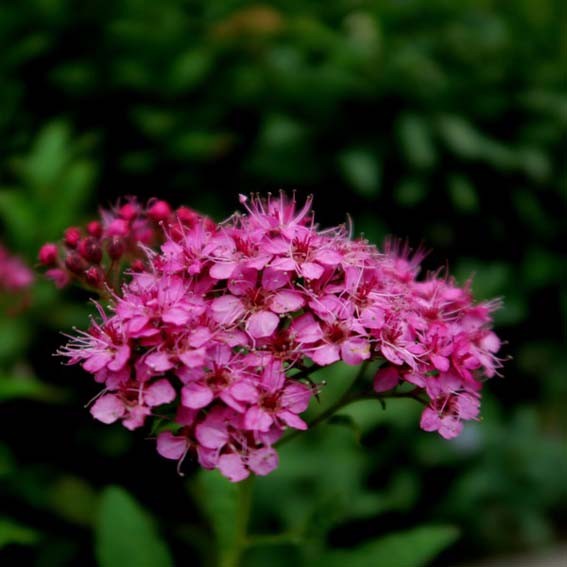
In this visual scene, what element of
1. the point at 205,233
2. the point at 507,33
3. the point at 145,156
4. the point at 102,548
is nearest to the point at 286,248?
the point at 205,233

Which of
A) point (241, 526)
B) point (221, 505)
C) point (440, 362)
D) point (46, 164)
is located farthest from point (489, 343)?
point (46, 164)

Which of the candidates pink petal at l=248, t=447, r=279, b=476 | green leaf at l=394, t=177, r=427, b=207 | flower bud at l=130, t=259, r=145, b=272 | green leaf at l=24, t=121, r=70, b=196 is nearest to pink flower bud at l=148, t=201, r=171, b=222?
flower bud at l=130, t=259, r=145, b=272

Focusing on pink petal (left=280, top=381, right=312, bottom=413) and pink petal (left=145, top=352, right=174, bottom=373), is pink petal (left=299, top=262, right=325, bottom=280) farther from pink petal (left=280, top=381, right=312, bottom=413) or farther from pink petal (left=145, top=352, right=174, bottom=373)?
pink petal (left=145, top=352, right=174, bottom=373)

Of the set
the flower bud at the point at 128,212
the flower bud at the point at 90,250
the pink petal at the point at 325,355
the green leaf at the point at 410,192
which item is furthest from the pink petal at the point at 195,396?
the green leaf at the point at 410,192

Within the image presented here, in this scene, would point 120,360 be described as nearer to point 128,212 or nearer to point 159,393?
point 159,393

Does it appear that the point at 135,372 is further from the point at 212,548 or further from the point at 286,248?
the point at 212,548
